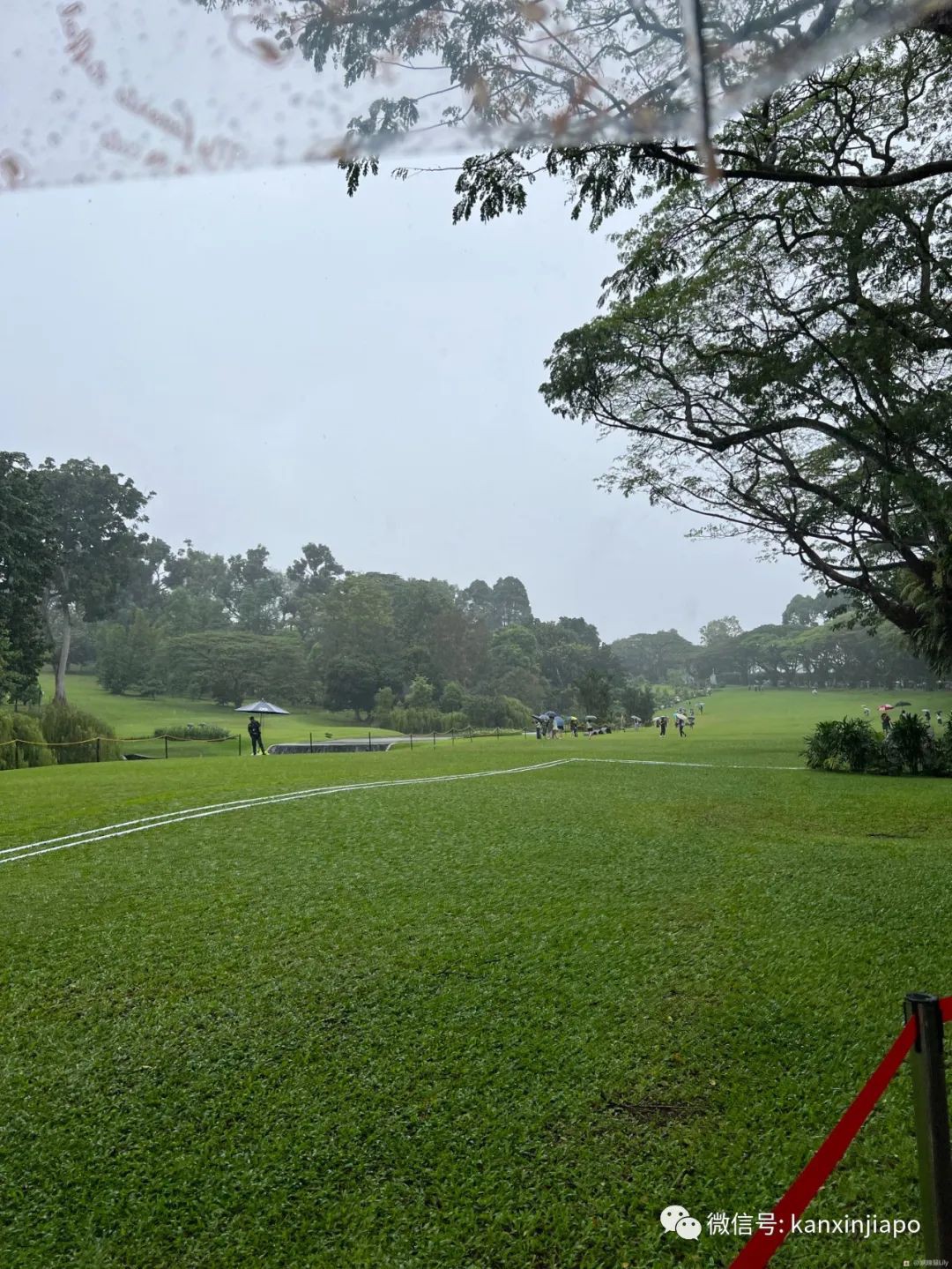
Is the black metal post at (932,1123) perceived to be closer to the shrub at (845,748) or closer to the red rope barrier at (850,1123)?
the red rope barrier at (850,1123)

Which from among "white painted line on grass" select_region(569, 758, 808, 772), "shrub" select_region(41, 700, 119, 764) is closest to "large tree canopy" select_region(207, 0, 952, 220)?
"white painted line on grass" select_region(569, 758, 808, 772)

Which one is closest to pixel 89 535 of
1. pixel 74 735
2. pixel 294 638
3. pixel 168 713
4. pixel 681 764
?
pixel 168 713

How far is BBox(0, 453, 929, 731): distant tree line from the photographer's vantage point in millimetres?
26969

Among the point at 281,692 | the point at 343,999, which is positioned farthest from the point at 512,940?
the point at 281,692

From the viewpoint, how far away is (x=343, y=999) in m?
2.74

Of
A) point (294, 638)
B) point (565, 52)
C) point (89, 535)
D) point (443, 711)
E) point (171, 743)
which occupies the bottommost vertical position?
point (443, 711)

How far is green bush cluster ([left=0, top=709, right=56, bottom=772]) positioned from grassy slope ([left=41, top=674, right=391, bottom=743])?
20080 millimetres

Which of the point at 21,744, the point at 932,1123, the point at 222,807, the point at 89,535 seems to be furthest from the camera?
the point at 89,535

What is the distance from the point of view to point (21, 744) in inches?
573

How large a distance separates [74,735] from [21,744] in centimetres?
216

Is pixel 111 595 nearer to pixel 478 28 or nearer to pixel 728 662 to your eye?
pixel 478 28

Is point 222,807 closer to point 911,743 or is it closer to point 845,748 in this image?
point 845,748

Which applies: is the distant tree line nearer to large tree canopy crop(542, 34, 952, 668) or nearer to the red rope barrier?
large tree canopy crop(542, 34, 952, 668)

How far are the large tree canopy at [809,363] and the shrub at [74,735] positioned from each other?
39.6 ft
